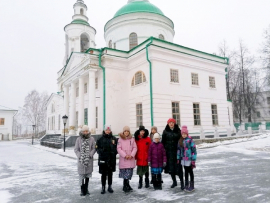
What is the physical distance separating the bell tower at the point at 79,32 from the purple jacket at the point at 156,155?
76.1 feet

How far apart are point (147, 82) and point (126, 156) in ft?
36.0

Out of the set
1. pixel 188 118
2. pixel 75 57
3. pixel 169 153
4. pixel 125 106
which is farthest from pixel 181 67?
pixel 169 153

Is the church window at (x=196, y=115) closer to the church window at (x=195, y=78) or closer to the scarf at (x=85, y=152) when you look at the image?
the church window at (x=195, y=78)

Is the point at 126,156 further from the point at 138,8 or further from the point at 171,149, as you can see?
the point at 138,8

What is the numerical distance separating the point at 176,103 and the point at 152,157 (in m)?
11.7

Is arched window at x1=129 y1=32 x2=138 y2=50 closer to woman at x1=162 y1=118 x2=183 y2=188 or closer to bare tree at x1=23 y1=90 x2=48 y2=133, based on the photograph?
woman at x1=162 y1=118 x2=183 y2=188

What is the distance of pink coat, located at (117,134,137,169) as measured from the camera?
5.23m

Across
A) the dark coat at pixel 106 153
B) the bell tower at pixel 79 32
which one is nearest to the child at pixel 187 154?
the dark coat at pixel 106 153

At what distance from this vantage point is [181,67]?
17.3 m

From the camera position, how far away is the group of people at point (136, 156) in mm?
5109

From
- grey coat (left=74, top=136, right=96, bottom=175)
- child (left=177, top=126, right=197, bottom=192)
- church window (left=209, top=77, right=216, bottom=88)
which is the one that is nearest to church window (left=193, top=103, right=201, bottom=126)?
church window (left=209, top=77, right=216, bottom=88)

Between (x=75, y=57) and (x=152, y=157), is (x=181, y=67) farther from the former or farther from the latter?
(x=152, y=157)

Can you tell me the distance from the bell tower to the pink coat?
22.9 meters

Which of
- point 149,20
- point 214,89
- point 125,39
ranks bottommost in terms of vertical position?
point 214,89
